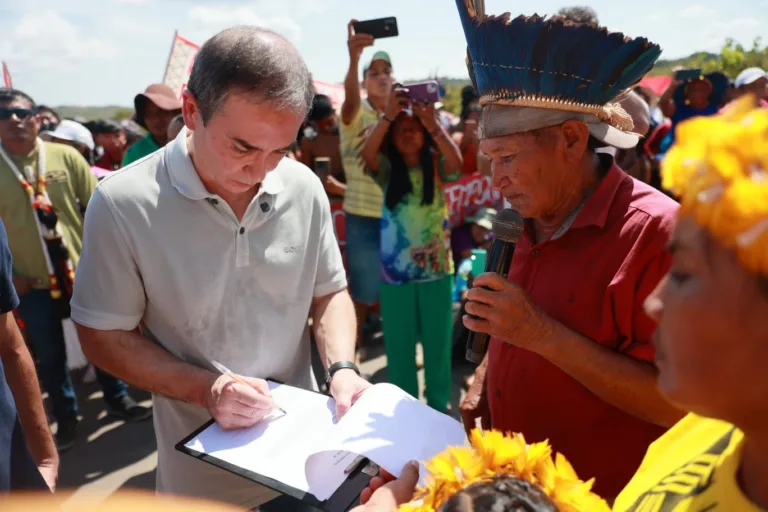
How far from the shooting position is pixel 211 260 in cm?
179

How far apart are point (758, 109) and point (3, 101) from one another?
4680mm

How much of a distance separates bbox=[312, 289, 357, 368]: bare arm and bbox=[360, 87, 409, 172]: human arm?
182 centimetres

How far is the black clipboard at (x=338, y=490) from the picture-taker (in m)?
1.36

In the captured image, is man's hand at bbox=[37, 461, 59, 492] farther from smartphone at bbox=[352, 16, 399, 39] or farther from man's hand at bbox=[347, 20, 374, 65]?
smartphone at bbox=[352, 16, 399, 39]

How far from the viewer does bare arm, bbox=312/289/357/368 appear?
2064 mm

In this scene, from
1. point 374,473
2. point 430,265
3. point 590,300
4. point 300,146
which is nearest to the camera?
point 374,473

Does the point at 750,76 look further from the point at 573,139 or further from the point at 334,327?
the point at 334,327

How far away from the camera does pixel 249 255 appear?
1856 mm

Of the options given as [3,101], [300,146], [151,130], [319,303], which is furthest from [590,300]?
[300,146]

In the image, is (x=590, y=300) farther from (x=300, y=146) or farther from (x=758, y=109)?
(x=300, y=146)

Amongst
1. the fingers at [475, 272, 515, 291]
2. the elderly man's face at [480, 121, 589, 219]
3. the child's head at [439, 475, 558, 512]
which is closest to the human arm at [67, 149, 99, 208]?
the elderly man's face at [480, 121, 589, 219]

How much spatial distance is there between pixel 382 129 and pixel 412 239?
0.79 meters

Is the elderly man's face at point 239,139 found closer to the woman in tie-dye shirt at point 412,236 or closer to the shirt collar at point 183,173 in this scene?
the shirt collar at point 183,173

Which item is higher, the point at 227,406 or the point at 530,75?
the point at 530,75
